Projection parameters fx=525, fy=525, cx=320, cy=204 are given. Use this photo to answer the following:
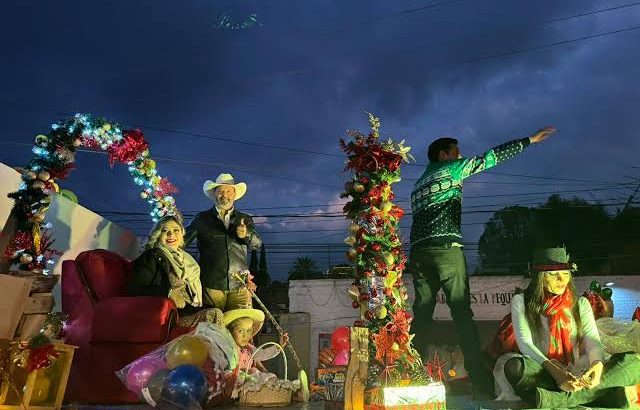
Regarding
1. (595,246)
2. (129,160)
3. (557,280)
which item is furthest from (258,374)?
(595,246)

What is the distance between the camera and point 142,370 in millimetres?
3732

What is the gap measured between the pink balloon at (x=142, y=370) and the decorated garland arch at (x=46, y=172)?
163 centimetres

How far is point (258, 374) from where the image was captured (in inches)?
174

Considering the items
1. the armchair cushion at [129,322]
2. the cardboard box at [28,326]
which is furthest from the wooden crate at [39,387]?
the armchair cushion at [129,322]

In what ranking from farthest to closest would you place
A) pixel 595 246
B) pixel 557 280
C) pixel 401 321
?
pixel 595 246 < pixel 557 280 < pixel 401 321

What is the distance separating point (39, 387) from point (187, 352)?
92cm

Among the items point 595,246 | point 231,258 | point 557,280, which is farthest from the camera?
point 595,246

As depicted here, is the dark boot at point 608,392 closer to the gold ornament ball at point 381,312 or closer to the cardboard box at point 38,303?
the gold ornament ball at point 381,312

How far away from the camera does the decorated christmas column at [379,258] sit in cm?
342

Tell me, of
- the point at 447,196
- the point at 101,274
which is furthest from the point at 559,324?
the point at 101,274

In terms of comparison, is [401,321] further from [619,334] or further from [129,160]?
[129,160]

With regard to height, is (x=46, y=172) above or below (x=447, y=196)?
above

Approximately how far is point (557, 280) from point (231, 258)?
3300 millimetres

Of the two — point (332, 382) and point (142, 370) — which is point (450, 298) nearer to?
point (332, 382)
